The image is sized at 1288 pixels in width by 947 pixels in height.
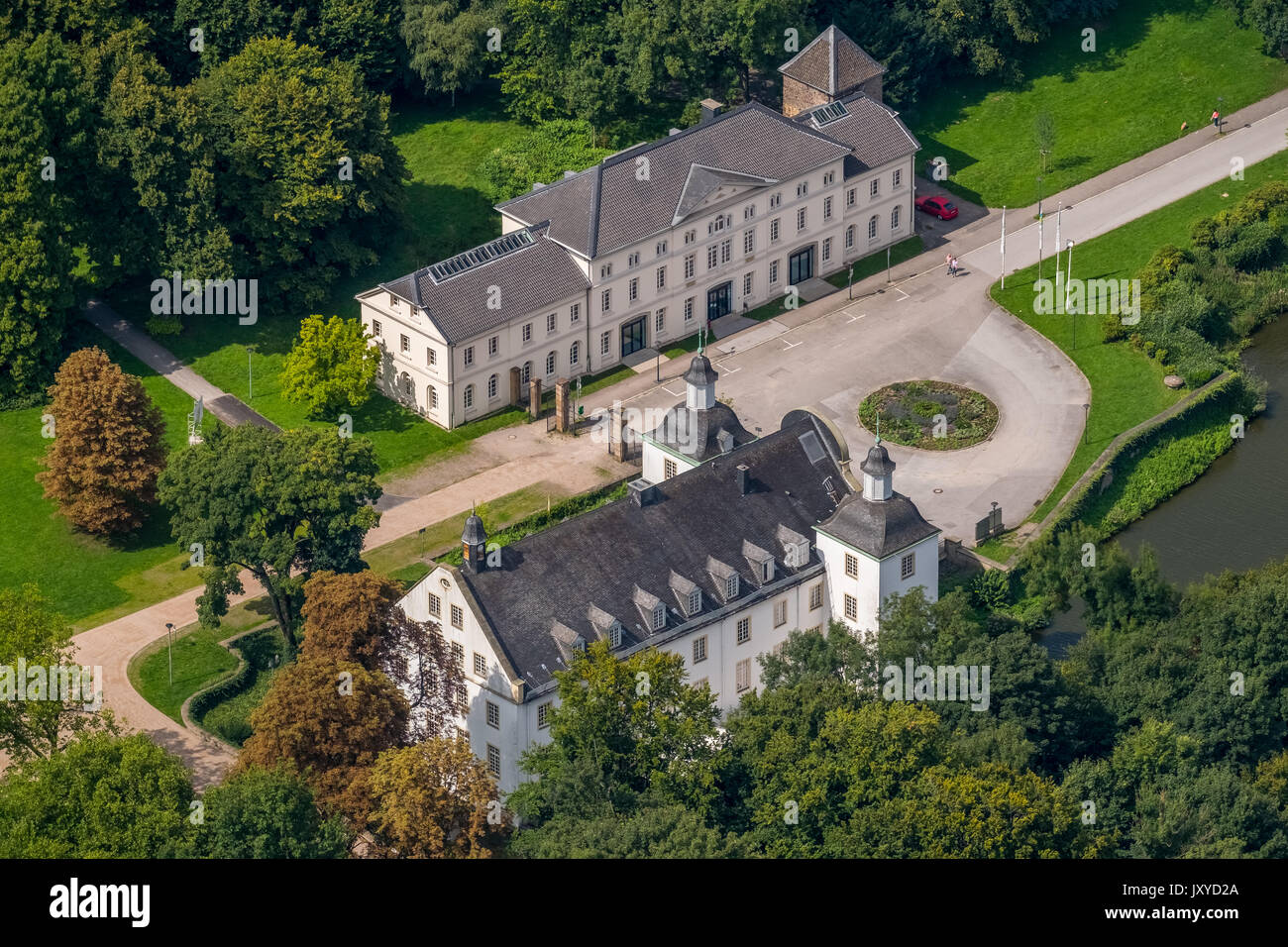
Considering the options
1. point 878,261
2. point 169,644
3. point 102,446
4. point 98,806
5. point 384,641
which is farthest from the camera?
point 878,261

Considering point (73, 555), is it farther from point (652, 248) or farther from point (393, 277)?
point (652, 248)

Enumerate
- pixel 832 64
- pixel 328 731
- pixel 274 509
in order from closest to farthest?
pixel 328 731 → pixel 274 509 → pixel 832 64

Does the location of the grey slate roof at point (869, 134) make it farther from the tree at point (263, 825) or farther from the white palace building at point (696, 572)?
the tree at point (263, 825)

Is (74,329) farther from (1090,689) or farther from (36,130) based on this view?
(1090,689)

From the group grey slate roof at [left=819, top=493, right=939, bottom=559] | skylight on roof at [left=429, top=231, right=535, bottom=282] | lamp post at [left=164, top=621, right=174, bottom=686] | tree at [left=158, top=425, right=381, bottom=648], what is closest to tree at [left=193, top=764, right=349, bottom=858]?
tree at [left=158, top=425, right=381, bottom=648]

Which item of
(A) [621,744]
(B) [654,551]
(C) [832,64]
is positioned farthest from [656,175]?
(A) [621,744]

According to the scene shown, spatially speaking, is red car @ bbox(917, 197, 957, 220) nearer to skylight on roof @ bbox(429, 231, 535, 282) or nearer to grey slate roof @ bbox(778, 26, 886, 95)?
grey slate roof @ bbox(778, 26, 886, 95)

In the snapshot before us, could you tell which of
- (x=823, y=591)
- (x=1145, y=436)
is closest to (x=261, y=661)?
(x=823, y=591)
